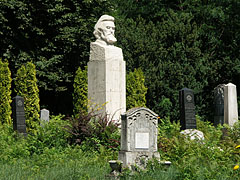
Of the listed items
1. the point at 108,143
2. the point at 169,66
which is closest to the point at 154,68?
the point at 169,66

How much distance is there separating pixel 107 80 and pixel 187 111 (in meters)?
3.09

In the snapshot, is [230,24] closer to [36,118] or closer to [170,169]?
[36,118]

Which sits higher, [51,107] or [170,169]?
[51,107]

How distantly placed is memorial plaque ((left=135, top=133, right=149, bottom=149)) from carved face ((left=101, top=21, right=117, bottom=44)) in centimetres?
591

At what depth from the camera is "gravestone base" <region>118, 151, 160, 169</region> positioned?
32.9 ft

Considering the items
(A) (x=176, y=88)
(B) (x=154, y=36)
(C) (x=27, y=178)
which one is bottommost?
(C) (x=27, y=178)

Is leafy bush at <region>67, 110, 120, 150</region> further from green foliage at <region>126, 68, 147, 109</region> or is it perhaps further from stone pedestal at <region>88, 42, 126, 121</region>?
green foliage at <region>126, 68, 147, 109</region>

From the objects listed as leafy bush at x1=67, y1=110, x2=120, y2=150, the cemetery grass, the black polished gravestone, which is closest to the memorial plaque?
the cemetery grass

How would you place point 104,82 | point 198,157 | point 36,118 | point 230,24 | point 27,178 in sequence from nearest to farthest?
point 27,178
point 198,157
point 104,82
point 36,118
point 230,24

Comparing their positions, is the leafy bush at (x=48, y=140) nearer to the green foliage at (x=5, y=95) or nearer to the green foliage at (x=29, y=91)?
the green foliage at (x=29, y=91)

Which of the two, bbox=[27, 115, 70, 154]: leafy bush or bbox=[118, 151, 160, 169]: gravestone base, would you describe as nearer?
bbox=[118, 151, 160, 169]: gravestone base

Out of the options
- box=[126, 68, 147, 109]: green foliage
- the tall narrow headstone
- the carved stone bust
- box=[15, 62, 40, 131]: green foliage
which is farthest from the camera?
box=[126, 68, 147, 109]: green foliage

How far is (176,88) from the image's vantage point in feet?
80.5

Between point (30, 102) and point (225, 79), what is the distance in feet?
32.3
